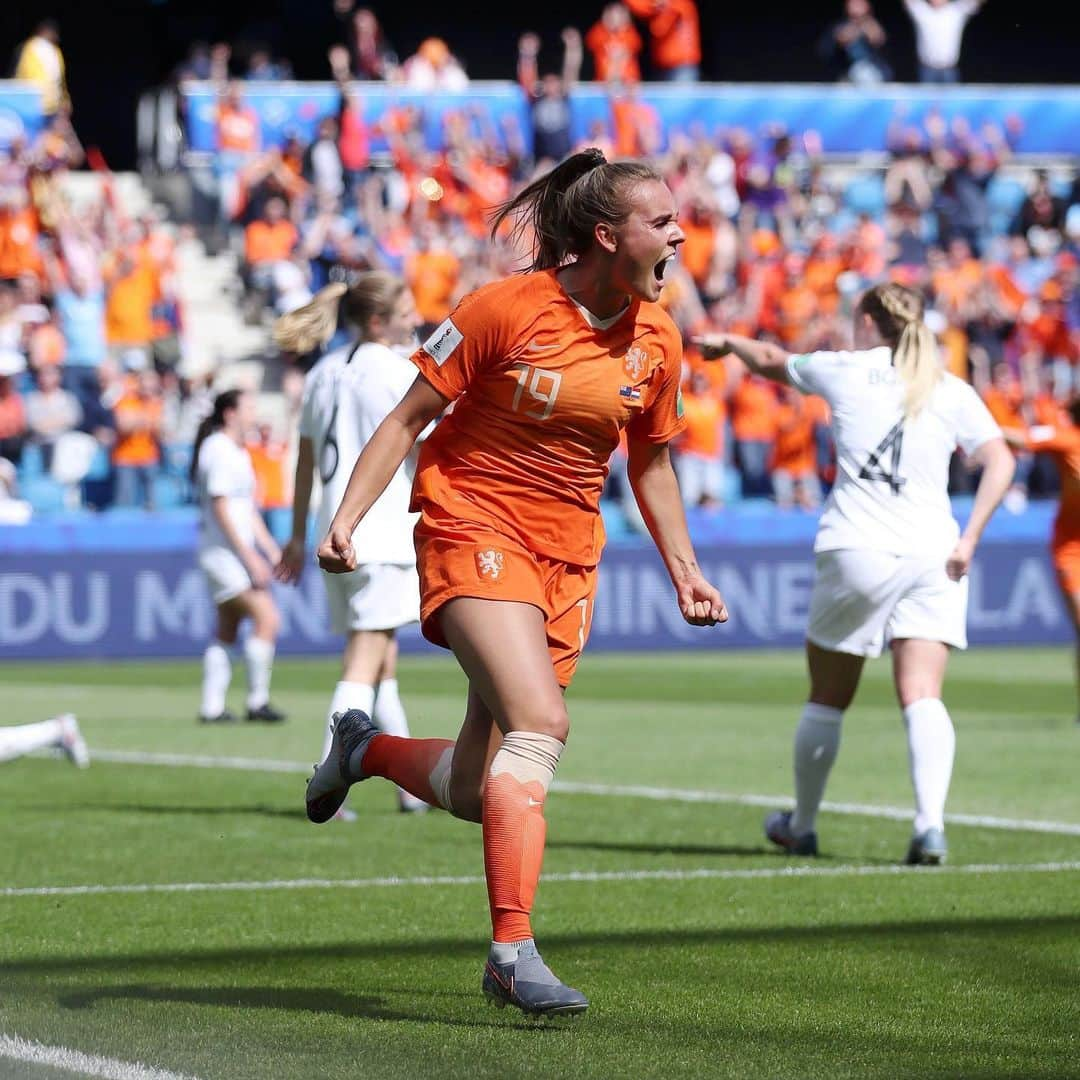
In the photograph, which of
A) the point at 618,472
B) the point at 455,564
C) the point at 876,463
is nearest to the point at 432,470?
the point at 455,564

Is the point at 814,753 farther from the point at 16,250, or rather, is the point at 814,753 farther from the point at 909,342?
the point at 16,250

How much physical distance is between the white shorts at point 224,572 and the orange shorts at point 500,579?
381 inches

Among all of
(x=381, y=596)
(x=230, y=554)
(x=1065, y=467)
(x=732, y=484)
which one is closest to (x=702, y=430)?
(x=732, y=484)

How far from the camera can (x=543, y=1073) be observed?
4.98m

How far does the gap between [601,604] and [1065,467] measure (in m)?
7.63

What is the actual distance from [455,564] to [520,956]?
0.96 metres

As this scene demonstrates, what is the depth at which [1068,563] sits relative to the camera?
15344mm

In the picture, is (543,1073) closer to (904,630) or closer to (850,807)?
(904,630)

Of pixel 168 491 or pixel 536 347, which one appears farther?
pixel 168 491

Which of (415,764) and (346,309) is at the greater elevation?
(346,309)

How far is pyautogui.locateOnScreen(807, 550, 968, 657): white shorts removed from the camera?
340 inches

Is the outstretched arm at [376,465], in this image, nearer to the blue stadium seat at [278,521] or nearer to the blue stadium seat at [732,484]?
the blue stadium seat at [278,521]

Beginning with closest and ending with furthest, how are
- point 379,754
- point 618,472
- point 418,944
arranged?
point 379,754, point 418,944, point 618,472

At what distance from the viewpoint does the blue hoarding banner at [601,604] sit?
2069 cm
